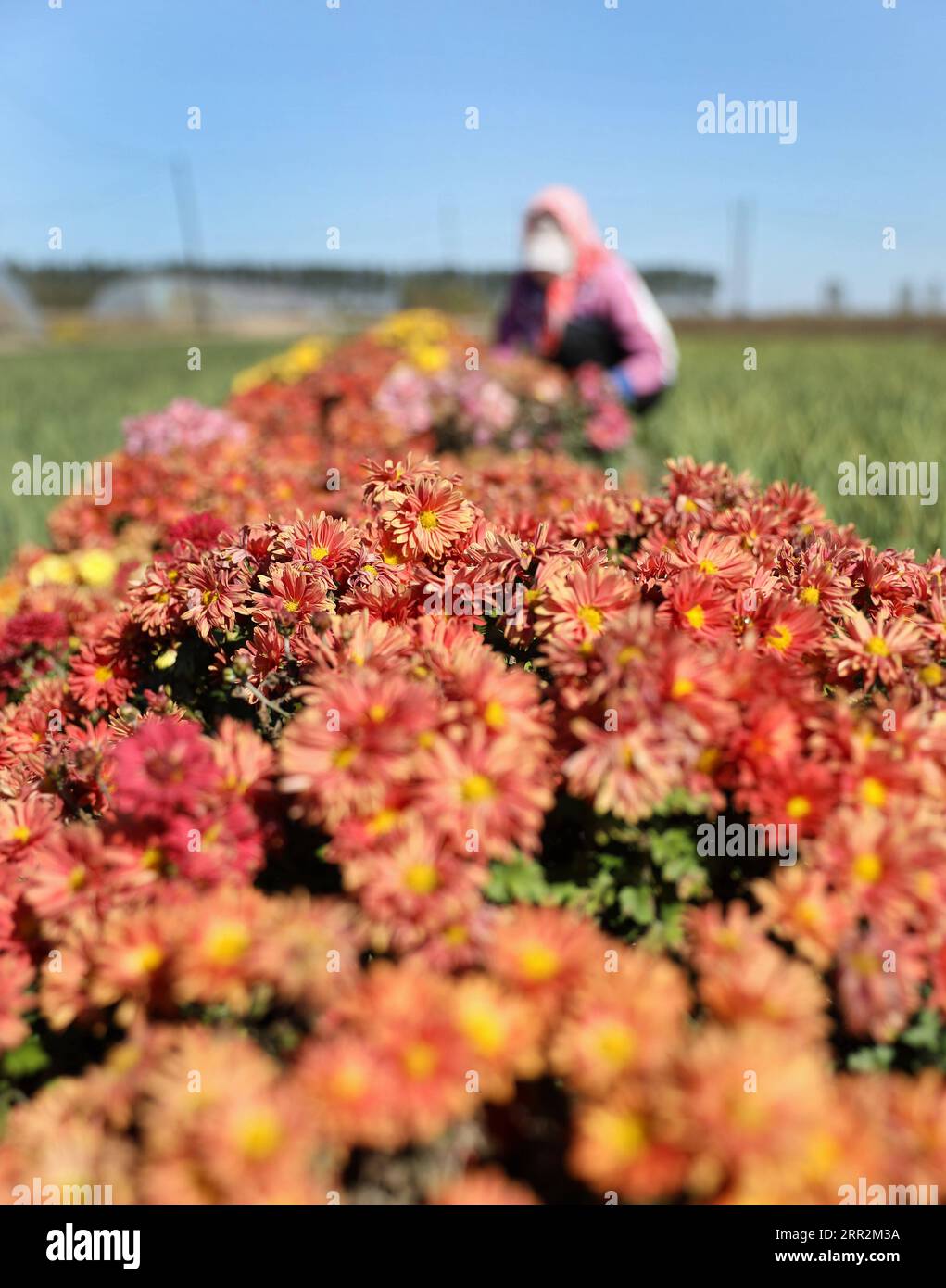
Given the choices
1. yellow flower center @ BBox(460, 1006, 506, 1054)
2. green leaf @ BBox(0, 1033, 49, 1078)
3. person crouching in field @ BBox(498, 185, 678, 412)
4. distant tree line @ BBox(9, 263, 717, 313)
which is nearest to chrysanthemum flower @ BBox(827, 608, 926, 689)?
yellow flower center @ BBox(460, 1006, 506, 1054)

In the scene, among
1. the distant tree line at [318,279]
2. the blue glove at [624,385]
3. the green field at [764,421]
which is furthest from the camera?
the distant tree line at [318,279]

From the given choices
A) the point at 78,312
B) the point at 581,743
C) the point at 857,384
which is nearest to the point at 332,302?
the point at 78,312

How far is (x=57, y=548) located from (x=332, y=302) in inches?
2547

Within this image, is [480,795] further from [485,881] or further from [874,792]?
[874,792]

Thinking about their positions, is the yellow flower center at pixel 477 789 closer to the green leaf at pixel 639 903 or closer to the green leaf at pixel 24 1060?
the green leaf at pixel 639 903

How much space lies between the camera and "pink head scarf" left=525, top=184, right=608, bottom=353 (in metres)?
4.82

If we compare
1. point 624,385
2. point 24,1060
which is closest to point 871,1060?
point 24,1060

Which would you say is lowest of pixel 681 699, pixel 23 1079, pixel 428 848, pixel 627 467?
pixel 23 1079

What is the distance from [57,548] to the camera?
120 inches

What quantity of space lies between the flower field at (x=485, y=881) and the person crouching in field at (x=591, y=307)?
358 centimetres

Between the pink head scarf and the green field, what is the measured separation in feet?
3.08

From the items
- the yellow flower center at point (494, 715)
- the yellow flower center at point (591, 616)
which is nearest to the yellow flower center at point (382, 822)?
the yellow flower center at point (494, 715)

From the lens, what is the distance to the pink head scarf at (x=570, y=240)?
4.82 meters

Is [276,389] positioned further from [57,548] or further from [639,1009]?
[639,1009]
